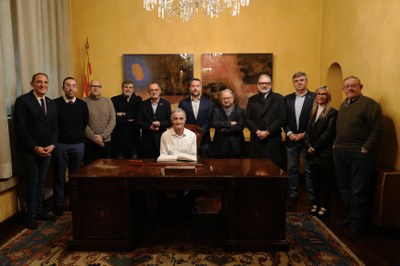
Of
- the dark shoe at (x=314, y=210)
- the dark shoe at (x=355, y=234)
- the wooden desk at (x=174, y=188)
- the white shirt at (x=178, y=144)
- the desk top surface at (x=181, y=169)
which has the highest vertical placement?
the white shirt at (x=178, y=144)

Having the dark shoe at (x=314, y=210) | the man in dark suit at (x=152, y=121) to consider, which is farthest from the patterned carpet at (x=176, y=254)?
the man in dark suit at (x=152, y=121)

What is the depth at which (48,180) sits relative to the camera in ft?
16.3

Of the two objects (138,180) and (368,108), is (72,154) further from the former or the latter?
(368,108)

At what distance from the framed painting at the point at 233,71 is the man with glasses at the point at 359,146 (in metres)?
2.48

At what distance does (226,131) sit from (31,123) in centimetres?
244

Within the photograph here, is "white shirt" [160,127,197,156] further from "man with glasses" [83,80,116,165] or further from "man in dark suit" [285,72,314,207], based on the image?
"man in dark suit" [285,72,314,207]

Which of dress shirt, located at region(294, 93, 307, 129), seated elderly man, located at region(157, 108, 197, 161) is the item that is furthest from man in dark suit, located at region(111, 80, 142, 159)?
dress shirt, located at region(294, 93, 307, 129)

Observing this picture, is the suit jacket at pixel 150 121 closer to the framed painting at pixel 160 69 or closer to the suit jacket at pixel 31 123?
the suit jacket at pixel 31 123

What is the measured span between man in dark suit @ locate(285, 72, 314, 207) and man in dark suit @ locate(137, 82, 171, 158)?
1741 mm

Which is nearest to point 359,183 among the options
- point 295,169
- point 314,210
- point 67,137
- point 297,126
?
point 314,210

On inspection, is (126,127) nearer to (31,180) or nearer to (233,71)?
(31,180)

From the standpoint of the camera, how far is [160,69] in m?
6.05

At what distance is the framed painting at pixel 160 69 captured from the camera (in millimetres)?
6031

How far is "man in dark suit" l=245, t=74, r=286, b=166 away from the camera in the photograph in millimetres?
4527
